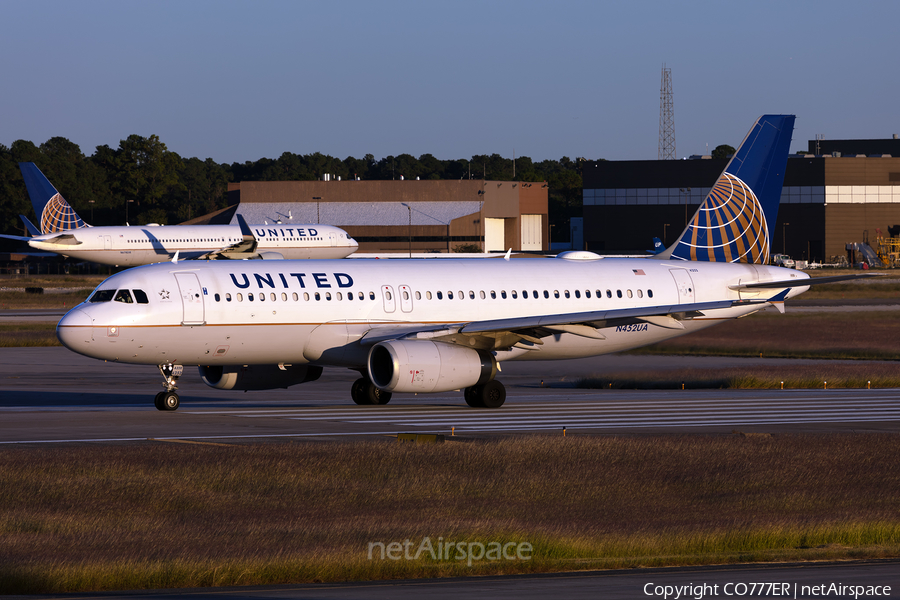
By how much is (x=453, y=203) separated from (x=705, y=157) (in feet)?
136

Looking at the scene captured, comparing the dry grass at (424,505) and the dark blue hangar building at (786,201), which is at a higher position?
the dark blue hangar building at (786,201)

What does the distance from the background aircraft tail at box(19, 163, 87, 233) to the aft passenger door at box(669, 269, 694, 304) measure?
298ft

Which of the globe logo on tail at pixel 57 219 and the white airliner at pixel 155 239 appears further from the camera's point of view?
the globe logo on tail at pixel 57 219

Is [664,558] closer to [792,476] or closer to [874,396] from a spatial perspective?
[792,476]

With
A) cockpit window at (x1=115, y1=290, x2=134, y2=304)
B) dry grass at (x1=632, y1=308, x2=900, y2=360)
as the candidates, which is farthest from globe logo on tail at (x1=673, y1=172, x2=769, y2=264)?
cockpit window at (x1=115, y1=290, x2=134, y2=304)

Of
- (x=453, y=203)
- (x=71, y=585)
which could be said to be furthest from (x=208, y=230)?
(x=71, y=585)

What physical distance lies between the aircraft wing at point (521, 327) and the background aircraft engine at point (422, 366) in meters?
1.01

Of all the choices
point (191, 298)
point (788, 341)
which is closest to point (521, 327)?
point (191, 298)

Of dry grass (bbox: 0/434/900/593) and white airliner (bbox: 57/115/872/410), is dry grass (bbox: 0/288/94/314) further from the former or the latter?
dry grass (bbox: 0/434/900/593)

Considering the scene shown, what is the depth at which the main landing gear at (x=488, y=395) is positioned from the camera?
30750 millimetres

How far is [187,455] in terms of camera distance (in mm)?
21078

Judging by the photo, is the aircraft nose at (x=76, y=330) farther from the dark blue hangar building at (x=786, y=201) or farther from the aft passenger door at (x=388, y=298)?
the dark blue hangar building at (x=786, y=201)

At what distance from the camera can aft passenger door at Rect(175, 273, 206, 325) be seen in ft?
96.0

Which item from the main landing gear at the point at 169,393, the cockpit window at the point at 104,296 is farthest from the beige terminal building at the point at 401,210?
the cockpit window at the point at 104,296
